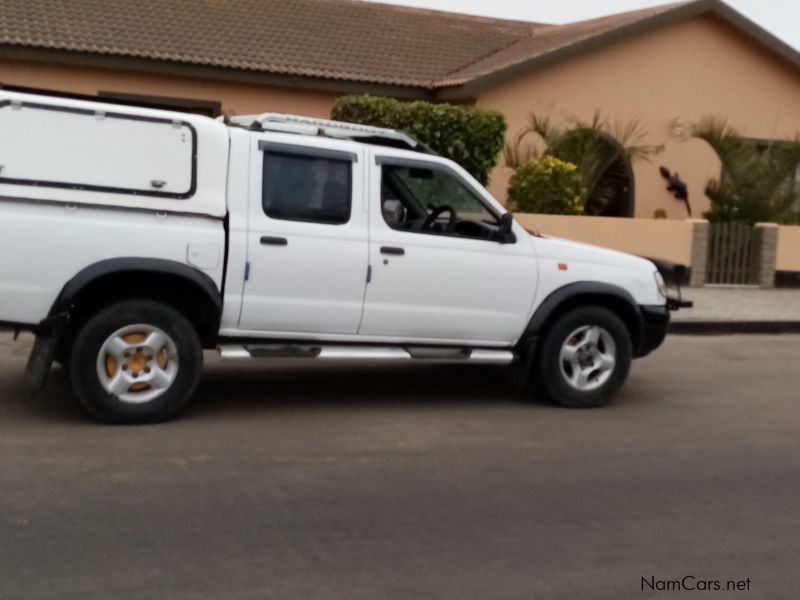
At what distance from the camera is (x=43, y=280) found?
675 cm

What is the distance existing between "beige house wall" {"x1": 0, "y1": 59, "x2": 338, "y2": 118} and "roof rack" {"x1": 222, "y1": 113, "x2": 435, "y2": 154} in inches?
379

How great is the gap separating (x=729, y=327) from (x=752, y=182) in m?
5.10

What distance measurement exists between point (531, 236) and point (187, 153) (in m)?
2.68

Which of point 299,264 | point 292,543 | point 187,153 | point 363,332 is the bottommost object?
point 292,543

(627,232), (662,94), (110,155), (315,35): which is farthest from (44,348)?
(662,94)

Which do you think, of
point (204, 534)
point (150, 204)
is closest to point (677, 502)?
point (204, 534)

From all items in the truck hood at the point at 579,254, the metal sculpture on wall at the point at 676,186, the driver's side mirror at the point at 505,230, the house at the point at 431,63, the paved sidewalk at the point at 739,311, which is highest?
the house at the point at 431,63

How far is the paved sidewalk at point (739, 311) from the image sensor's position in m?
13.4

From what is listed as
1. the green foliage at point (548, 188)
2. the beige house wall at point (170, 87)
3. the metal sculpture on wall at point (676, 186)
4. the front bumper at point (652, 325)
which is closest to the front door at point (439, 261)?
the front bumper at point (652, 325)

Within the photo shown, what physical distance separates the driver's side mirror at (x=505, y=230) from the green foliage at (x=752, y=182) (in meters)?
10.6

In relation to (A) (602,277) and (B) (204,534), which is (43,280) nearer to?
(B) (204,534)

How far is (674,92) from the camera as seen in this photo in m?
20.6

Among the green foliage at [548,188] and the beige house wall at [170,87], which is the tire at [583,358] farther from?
the beige house wall at [170,87]

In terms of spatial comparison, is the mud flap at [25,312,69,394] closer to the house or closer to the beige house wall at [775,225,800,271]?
the house
